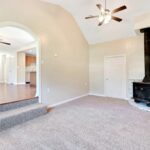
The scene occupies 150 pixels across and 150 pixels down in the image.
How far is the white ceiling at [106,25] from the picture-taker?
424cm

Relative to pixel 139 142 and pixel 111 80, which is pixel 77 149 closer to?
pixel 139 142

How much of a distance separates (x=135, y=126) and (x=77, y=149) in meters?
1.62

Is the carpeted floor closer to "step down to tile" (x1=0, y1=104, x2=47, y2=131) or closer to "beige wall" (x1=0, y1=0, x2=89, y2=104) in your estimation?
"step down to tile" (x1=0, y1=104, x2=47, y2=131)

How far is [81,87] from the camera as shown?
6.25m

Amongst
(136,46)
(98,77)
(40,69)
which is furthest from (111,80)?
(40,69)

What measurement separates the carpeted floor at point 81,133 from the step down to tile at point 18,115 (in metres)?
0.16

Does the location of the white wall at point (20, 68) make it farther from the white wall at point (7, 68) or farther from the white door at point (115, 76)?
the white door at point (115, 76)

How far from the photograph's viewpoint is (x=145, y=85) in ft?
14.4

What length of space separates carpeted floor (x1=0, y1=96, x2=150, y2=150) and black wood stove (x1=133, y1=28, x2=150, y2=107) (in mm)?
1056

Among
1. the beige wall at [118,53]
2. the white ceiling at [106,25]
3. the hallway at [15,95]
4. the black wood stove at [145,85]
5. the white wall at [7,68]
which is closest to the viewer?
the hallway at [15,95]

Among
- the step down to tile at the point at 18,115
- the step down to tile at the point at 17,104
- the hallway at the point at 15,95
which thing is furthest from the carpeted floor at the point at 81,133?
the hallway at the point at 15,95

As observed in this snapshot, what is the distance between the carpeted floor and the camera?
2100mm

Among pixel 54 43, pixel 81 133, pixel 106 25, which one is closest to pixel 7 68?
pixel 54 43

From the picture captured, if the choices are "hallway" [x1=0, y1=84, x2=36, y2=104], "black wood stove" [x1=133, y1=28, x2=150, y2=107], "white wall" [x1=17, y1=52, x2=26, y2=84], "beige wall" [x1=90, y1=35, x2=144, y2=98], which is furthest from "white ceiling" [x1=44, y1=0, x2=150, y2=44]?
"white wall" [x1=17, y1=52, x2=26, y2=84]
